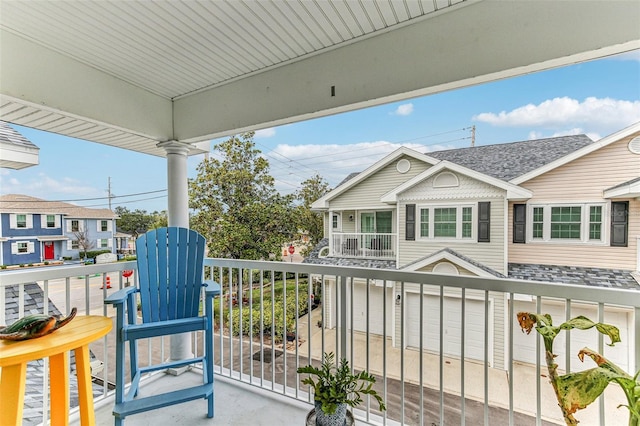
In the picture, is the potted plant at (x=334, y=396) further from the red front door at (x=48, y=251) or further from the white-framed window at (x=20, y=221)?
the white-framed window at (x=20, y=221)

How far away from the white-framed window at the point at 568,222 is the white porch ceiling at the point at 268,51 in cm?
159

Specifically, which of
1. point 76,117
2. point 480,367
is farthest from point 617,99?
point 76,117

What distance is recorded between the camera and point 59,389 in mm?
1283

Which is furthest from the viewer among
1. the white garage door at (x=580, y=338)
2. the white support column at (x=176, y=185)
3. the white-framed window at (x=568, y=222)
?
the white support column at (x=176, y=185)

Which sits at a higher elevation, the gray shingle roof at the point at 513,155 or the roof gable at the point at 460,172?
the gray shingle roof at the point at 513,155

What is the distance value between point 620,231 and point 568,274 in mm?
506

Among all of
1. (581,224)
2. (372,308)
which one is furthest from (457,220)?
(372,308)

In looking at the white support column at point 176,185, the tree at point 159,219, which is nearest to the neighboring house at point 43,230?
the tree at point 159,219

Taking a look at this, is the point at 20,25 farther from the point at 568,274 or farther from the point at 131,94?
the point at 568,274

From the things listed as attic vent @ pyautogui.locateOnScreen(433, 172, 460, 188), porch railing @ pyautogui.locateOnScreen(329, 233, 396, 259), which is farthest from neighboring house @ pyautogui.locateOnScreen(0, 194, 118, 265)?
attic vent @ pyautogui.locateOnScreen(433, 172, 460, 188)

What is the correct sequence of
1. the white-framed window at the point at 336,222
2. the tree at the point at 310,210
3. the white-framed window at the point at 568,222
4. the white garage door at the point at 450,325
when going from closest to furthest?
1. the white-framed window at the point at 568,222
2. the white garage door at the point at 450,325
3. the white-framed window at the point at 336,222
4. the tree at the point at 310,210

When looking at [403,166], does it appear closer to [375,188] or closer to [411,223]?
[375,188]

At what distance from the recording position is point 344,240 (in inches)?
135

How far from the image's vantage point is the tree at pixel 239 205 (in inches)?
172
